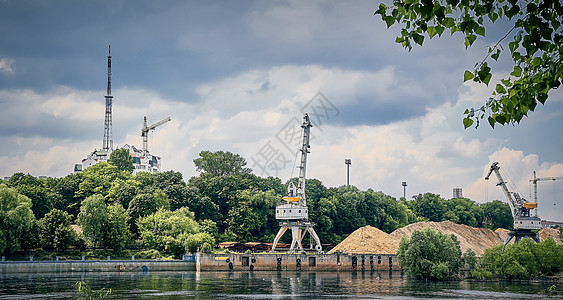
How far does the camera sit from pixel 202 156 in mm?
136250

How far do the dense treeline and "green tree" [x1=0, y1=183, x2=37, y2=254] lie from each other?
0.13 m

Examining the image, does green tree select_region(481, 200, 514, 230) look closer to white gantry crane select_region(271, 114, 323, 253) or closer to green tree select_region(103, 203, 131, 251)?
white gantry crane select_region(271, 114, 323, 253)

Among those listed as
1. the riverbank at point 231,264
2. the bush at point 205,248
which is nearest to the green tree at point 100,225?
the riverbank at point 231,264

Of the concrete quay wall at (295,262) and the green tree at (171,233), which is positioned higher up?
the green tree at (171,233)

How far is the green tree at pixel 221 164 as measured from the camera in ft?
438

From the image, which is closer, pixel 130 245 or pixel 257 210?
pixel 130 245

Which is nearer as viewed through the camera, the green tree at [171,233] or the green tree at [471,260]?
the green tree at [471,260]

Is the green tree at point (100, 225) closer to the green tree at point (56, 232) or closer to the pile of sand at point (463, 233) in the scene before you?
the green tree at point (56, 232)

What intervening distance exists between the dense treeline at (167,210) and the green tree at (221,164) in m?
0.24

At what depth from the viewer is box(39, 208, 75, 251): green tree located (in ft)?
260

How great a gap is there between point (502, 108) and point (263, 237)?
99.3 m

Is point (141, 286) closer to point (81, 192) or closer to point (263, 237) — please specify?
point (263, 237)

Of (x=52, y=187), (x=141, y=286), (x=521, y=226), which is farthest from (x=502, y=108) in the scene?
(x=52, y=187)

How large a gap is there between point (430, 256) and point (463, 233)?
6207 cm
